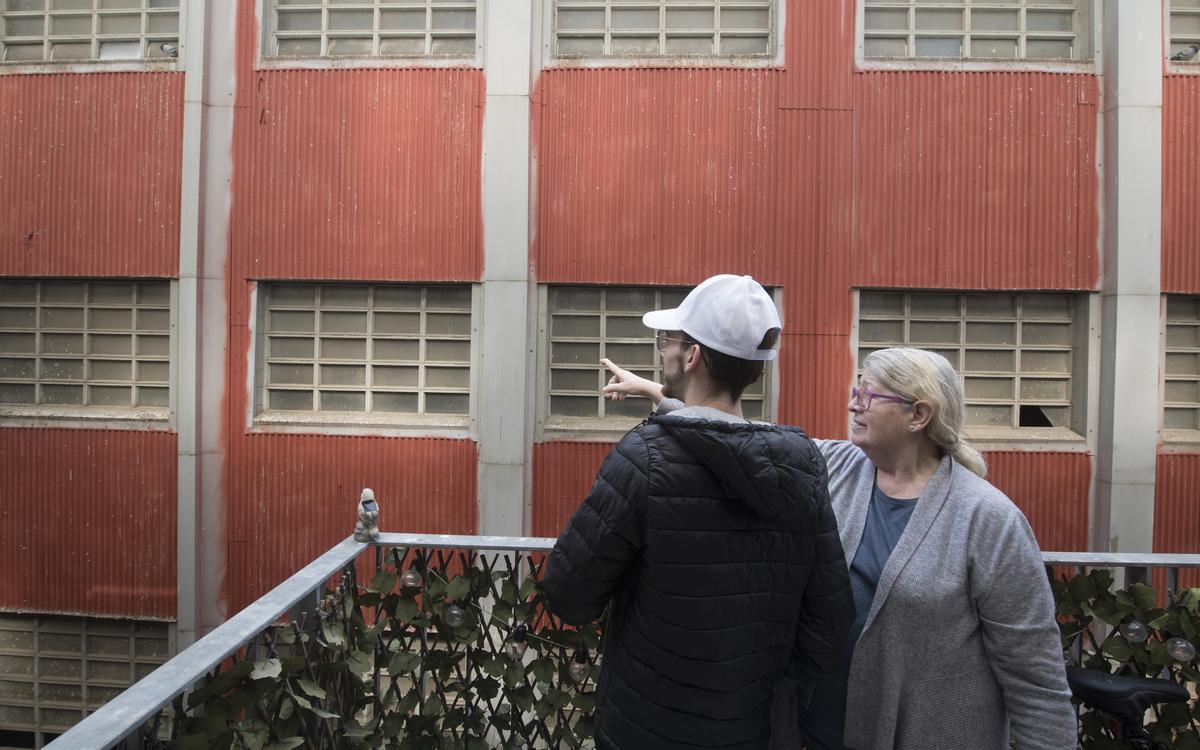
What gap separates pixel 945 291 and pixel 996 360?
3.15 ft

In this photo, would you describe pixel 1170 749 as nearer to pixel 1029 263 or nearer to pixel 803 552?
pixel 803 552

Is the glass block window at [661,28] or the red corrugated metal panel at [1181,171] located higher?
the glass block window at [661,28]

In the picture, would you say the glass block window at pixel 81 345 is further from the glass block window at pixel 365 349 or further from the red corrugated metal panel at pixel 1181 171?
the red corrugated metal panel at pixel 1181 171

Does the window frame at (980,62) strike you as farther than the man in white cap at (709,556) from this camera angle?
Yes

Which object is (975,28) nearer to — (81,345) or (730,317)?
(730,317)

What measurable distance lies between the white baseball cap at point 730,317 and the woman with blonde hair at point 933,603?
0.78 ft

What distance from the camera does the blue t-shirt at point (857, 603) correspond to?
1899 mm

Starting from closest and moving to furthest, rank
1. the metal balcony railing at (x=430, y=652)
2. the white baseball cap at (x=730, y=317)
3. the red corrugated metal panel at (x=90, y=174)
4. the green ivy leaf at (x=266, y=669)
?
the white baseball cap at (x=730, y=317) < the green ivy leaf at (x=266, y=669) < the metal balcony railing at (x=430, y=652) < the red corrugated metal panel at (x=90, y=174)

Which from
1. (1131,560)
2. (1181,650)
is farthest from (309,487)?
(1181,650)

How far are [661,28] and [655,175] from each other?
1.61 meters

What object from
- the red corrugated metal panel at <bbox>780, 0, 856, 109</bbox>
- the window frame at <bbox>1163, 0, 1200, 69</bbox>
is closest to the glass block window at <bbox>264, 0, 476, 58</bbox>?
the red corrugated metal panel at <bbox>780, 0, 856, 109</bbox>

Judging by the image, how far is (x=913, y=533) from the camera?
6.04ft

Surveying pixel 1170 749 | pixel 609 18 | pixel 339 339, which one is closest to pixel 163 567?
pixel 339 339

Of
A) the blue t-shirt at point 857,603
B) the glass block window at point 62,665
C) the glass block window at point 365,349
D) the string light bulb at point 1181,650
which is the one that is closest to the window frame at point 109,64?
the glass block window at point 365,349
